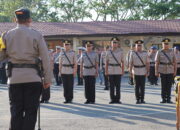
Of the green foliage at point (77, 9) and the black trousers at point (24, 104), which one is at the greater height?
the green foliage at point (77, 9)

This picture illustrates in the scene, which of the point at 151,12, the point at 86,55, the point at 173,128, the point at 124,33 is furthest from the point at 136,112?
the point at 151,12

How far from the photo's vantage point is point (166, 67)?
10.5m

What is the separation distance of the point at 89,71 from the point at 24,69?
5.83m

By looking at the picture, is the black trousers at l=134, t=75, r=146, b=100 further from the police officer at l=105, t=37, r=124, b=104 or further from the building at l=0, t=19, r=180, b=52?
the building at l=0, t=19, r=180, b=52

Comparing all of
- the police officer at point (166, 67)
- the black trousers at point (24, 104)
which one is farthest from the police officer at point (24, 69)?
the police officer at point (166, 67)

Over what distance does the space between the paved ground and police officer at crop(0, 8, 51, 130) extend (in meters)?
2.16

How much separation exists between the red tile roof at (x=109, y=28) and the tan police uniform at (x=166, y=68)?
1354 cm

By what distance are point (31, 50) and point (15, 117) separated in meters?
0.97

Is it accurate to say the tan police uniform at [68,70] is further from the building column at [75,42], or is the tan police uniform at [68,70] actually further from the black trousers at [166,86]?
the building column at [75,42]

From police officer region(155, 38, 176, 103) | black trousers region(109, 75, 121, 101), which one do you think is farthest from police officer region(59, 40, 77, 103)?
police officer region(155, 38, 176, 103)

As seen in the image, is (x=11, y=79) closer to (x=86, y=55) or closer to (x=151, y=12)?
(x=86, y=55)

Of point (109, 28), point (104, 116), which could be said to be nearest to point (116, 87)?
point (104, 116)

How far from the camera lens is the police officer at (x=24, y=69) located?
5039mm

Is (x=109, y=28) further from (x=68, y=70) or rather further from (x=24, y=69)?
(x=24, y=69)
